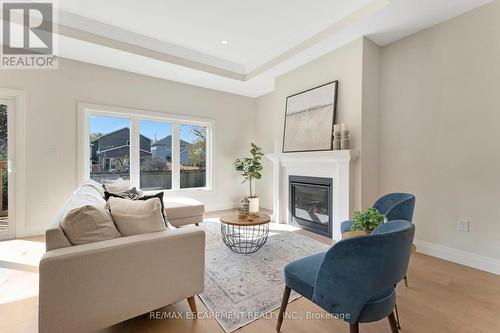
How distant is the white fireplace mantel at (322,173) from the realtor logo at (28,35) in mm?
3858

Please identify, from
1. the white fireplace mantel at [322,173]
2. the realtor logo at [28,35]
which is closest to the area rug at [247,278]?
the white fireplace mantel at [322,173]

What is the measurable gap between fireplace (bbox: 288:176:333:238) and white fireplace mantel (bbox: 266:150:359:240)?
96 mm

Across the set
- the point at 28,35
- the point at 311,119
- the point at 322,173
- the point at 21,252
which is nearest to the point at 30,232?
the point at 21,252

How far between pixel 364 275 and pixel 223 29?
3589mm

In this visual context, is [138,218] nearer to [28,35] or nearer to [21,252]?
[21,252]

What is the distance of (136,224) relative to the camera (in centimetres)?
168

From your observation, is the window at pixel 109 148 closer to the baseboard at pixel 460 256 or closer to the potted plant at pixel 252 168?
the potted plant at pixel 252 168

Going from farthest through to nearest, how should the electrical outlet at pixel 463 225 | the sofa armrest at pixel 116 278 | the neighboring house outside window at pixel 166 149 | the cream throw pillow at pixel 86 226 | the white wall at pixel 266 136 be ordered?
the white wall at pixel 266 136
the neighboring house outside window at pixel 166 149
the electrical outlet at pixel 463 225
the cream throw pillow at pixel 86 226
the sofa armrest at pixel 116 278

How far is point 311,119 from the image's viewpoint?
388 centimetres

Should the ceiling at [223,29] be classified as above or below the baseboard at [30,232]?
above

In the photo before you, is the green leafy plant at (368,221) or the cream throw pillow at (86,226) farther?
the green leafy plant at (368,221)

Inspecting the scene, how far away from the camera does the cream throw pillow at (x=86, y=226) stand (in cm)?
147

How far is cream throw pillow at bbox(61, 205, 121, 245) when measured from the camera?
1.47m

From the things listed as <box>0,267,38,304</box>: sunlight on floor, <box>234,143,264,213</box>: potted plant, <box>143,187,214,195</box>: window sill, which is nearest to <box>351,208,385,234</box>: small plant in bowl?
<box>0,267,38,304</box>: sunlight on floor
